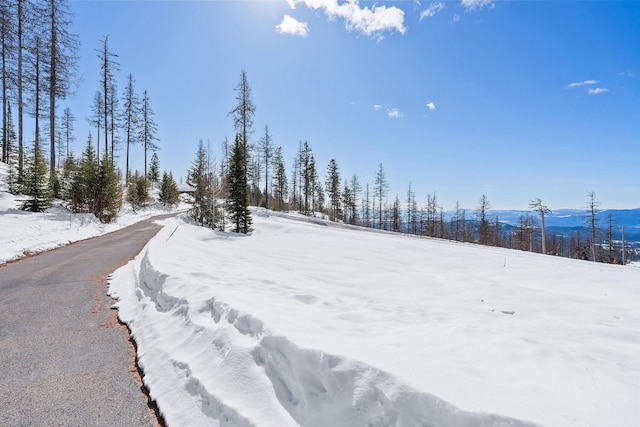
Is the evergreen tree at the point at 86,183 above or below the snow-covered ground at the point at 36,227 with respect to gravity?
above

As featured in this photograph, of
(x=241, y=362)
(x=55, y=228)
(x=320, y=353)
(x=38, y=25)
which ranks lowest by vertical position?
(x=241, y=362)

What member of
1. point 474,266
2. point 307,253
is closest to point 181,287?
point 307,253

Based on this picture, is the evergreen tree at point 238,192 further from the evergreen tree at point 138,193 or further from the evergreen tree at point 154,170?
the evergreen tree at point 154,170

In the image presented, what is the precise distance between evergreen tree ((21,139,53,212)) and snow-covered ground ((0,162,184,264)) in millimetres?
451

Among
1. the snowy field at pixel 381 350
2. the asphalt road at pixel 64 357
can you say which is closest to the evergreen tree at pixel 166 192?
the asphalt road at pixel 64 357

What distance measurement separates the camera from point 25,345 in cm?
406

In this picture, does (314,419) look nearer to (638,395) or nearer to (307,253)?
(638,395)

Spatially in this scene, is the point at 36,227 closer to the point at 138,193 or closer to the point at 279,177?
the point at 138,193

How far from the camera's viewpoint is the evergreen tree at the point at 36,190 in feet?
50.8

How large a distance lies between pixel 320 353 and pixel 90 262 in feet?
33.5

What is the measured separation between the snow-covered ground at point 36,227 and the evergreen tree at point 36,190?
1.48ft

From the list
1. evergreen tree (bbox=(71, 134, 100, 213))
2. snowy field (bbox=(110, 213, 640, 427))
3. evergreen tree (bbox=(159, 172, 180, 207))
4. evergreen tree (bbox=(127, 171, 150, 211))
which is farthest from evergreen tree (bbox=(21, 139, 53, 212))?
evergreen tree (bbox=(159, 172, 180, 207))

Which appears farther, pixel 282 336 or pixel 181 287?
pixel 181 287

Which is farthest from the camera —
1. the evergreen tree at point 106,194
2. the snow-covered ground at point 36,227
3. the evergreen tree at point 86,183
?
the evergreen tree at point 106,194
